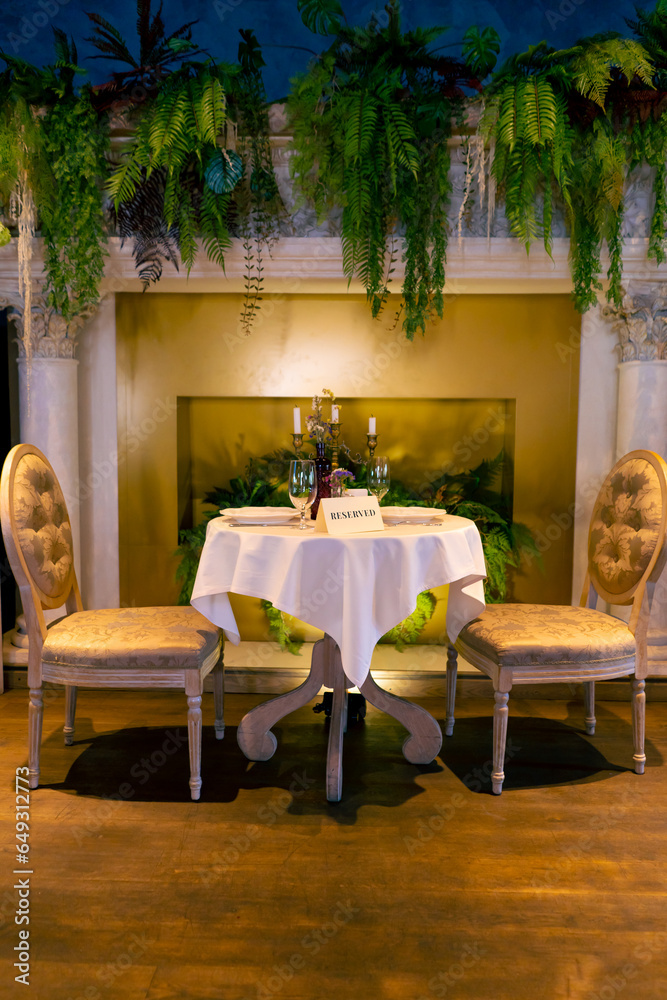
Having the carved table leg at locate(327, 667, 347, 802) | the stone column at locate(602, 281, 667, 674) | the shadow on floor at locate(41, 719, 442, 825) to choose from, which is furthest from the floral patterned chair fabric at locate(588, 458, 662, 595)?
the carved table leg at locate(327, 667, 347, 802)

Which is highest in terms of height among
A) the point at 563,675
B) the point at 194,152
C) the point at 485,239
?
the point at 194,152

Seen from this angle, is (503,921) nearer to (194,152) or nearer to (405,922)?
(405,922)

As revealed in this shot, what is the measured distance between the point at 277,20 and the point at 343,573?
12.1ft

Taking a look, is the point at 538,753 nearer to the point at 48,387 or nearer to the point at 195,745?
the point at 195,745

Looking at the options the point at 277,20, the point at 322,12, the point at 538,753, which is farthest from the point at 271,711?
the point at 277,20

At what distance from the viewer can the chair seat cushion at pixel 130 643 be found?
8.39 feet

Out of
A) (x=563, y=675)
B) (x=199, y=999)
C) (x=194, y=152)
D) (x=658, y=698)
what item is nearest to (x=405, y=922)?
(x=199, y=999)

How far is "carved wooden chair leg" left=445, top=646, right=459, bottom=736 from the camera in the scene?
3195 millimetres

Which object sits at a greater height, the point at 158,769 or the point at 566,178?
the point at 566,178

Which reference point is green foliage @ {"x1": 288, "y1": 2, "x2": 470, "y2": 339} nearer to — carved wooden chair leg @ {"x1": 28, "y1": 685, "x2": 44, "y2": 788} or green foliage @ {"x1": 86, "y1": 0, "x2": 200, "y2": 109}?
green foliage @ {"x1": 86, "y1": 0, "x2": 200, "y2": 109}

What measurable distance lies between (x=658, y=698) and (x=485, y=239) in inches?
93.0

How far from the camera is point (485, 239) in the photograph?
3.61 m

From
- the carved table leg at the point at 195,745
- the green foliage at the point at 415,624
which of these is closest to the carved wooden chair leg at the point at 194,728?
the carved table leg at the point at 195,745

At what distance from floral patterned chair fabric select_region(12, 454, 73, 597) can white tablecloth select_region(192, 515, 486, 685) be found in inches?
24.3
